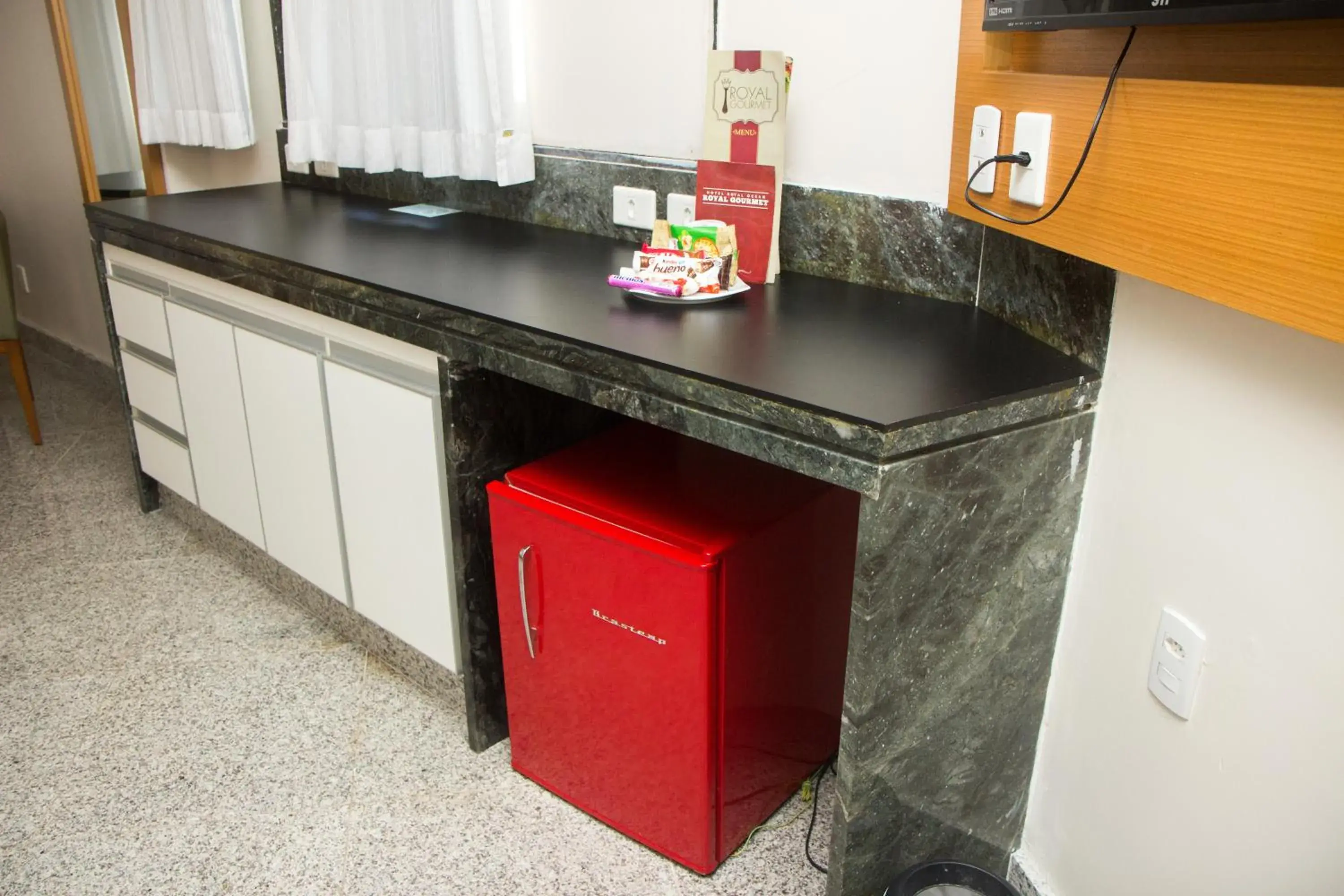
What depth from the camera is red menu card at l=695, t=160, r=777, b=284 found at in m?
1.64

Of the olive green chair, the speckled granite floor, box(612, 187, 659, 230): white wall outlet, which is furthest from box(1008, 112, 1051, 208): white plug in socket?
the olive green chair

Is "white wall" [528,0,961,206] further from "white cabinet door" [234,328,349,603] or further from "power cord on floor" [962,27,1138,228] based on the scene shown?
"white cabinet door" [234,328,349,603]

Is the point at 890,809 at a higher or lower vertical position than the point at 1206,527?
lower

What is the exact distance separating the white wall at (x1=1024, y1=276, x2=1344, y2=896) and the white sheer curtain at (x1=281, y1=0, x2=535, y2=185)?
54.1 inches

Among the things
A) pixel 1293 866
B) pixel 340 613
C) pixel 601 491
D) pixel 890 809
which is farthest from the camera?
pixel 340 613

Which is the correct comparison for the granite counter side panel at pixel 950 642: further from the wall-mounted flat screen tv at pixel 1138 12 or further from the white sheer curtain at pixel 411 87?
the white sheer curtain at pixel 411 87

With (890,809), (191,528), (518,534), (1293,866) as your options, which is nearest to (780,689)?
(890,809)

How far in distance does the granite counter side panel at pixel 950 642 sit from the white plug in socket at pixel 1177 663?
0.58 feet

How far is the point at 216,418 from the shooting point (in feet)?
7.52

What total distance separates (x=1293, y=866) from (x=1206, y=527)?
35cm

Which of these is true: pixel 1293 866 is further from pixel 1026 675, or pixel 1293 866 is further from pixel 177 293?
pixel 177 293

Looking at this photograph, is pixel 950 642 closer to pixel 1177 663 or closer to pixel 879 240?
pixel 1177 663

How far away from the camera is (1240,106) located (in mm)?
841

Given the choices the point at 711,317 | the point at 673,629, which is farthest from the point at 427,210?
the point at 673,629
